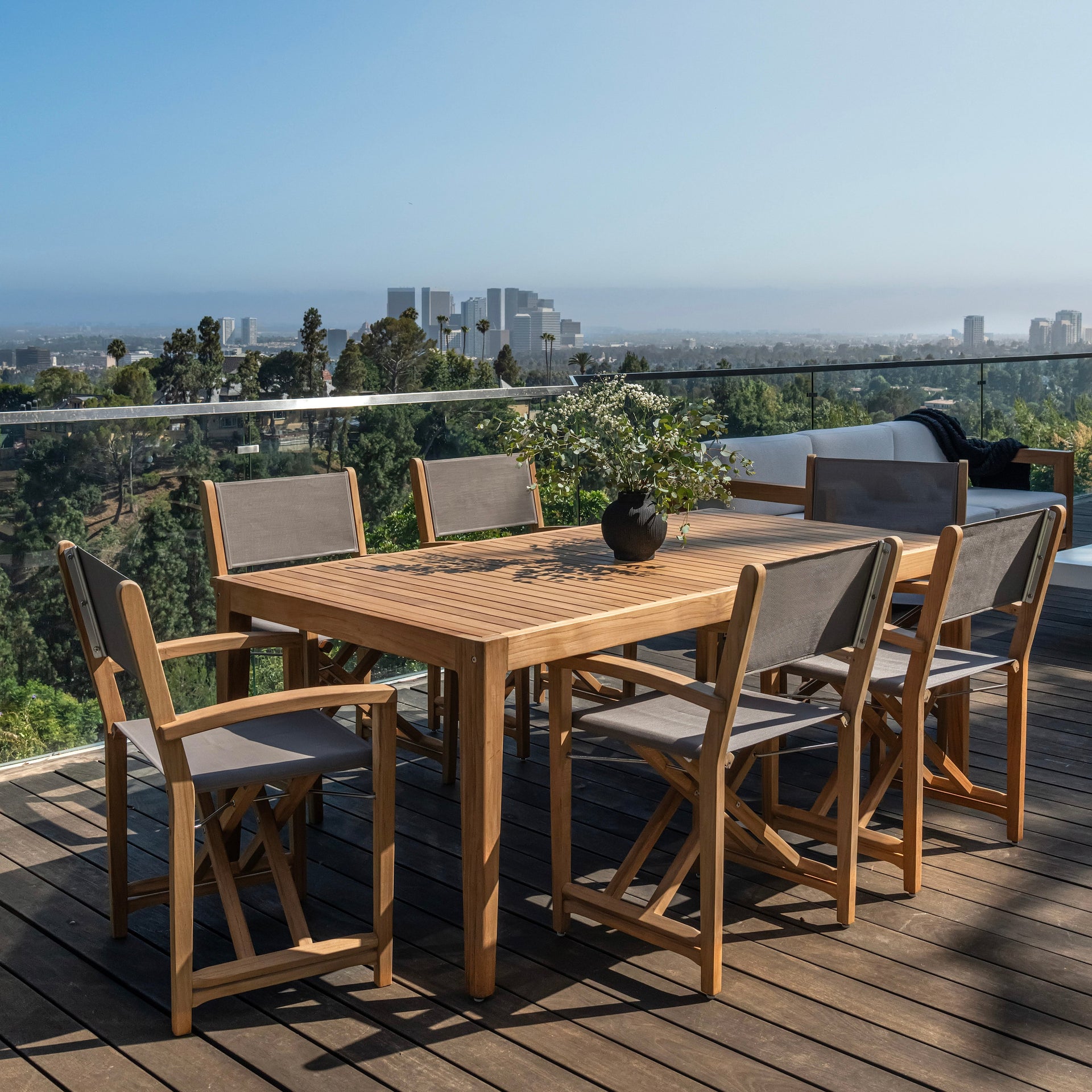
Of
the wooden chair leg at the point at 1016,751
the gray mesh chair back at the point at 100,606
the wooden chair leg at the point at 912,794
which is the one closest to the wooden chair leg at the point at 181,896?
the gray mesh chair back at the point at 100,606

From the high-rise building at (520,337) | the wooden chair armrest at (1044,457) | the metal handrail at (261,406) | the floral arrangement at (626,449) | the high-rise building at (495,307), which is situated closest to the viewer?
the floral arrangement at (626,449)

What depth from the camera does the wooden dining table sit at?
87.6 inches

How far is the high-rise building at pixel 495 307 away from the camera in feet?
144

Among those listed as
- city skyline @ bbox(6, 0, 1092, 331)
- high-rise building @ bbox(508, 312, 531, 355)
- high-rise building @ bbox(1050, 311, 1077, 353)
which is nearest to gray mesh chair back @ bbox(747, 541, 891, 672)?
high-rise building @ bbox(1050, 311, 1077, 353)

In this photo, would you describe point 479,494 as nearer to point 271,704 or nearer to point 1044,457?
point 271,704

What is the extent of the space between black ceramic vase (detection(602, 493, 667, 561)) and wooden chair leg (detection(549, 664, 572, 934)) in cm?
59

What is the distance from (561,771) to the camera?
2.46m

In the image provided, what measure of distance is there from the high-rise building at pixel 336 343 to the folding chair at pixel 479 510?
97.8ft

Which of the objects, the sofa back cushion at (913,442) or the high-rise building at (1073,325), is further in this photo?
the high-rise building at (1073,325)

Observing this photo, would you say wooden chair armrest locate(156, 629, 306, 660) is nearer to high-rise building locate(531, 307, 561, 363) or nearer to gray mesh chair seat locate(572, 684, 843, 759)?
gray mesh chair seat locate(572, 684, 843, 759)

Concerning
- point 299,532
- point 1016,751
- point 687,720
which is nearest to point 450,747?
point 299,532

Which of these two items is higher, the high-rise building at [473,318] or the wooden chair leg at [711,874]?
the high-rise building at [473,318]

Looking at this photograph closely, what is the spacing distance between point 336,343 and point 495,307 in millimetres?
16857

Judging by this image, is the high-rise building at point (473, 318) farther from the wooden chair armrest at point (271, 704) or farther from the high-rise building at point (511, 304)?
the wooden chair armrest at point (271, 704)
